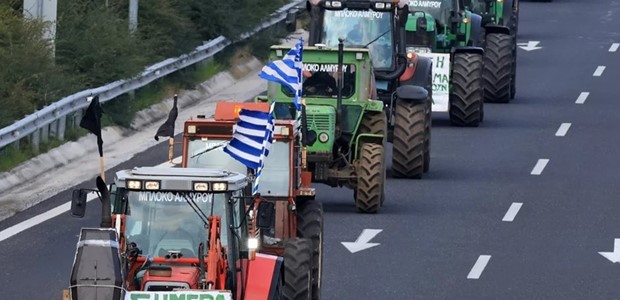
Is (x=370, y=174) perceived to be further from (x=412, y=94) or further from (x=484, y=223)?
(x=412, y=94)

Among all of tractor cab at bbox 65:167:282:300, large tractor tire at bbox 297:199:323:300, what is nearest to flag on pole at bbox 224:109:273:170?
large tractor tire at bbox 297:199:323:300

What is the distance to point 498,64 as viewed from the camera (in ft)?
127

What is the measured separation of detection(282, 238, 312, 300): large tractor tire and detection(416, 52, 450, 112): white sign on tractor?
16.1 meters

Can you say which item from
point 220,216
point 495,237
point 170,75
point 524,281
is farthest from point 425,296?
point 170,75

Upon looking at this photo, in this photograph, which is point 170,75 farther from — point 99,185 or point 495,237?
point 99,185

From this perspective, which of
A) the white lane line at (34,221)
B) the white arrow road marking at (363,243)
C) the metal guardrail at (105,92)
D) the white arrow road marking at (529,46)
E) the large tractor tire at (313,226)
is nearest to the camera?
the large tractor tire at (313,226)

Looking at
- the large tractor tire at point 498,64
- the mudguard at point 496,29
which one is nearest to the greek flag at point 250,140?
the large tractor tire at point 498,64

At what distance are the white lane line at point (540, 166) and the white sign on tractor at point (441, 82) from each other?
2519mm

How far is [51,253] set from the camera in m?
23.6

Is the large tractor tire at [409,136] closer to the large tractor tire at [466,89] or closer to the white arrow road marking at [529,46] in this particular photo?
the large tractor tire at [466,89]

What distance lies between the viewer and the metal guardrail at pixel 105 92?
27.0 meters

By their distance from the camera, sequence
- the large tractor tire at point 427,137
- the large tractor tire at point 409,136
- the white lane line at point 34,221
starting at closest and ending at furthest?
the white lane line at point 34,221 < the large tractor tire at point 409,136 < the large tractor tire at point 427,137

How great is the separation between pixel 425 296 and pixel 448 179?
8.49 meters

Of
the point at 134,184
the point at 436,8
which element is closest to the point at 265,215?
the point at 134,184
